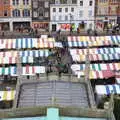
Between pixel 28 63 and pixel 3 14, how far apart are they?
31.4 metres

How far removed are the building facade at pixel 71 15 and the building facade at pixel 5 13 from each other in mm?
8845

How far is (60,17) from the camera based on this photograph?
87.9m

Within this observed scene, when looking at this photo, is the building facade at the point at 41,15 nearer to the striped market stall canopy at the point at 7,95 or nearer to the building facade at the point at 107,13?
the building facade at the point at 107,13

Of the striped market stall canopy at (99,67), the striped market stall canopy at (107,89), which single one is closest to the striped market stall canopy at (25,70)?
the striped market stall canopy at (99,67)

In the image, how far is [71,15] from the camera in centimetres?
8825

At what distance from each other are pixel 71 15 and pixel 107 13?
25.8 feet

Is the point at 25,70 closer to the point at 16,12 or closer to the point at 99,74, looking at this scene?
the point at 99,74

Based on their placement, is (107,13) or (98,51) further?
(107,13)

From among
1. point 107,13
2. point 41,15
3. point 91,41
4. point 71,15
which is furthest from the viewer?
point 107,13

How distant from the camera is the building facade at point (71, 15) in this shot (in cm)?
8744

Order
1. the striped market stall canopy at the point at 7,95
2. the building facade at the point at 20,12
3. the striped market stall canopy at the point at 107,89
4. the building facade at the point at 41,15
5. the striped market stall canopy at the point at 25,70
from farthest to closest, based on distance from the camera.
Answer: the building facade at the point at 20,12 < the building facade at the point at 41,15 < the striped market stall canopy at the point at 25,70 < the striped market stall canopy at the point at 107,89 < the striped market stall canopy at the point at 7,95

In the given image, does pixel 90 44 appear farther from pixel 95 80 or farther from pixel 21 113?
pixel 21 113

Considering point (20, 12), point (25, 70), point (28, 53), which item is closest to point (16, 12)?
point (20, 12)

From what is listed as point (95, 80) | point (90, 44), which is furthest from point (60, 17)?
point (95, 80)
